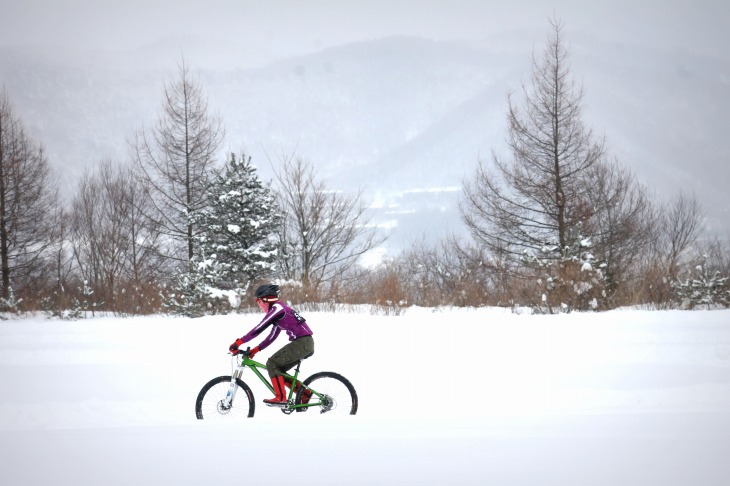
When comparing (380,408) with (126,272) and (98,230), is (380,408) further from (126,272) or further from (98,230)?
(98,230)

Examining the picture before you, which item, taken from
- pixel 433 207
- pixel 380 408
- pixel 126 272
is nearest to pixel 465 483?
pixel 380 408

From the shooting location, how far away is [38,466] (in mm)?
4926

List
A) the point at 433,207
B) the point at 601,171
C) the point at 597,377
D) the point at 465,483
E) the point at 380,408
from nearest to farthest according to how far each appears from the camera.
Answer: the point at 465,483
the point at 380,408
the point at 597,377
the point at 601,171
the point at 433,207

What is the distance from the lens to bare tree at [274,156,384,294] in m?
22.0

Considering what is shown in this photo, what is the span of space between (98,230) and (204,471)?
A: 32641 mm

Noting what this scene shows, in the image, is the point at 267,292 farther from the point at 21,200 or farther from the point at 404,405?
the point at 21,200

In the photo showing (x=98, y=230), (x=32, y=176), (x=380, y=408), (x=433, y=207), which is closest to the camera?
(x=380, y=408)

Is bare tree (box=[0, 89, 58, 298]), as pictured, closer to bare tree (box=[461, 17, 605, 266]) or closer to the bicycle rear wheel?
bare tree (box=[461, 17, 605, 266])

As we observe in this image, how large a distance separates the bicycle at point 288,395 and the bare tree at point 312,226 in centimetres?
1517

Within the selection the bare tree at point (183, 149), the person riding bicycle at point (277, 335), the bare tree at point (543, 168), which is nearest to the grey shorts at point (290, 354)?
the person riding bicycle at point (277, 335)

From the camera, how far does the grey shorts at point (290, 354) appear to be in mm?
6262

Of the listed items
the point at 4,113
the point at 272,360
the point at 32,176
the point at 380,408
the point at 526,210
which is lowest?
the point at 380,408

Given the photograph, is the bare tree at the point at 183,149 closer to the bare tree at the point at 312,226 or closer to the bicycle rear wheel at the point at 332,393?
the bare tree at the point at 312,226

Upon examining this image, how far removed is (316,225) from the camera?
2281cm
